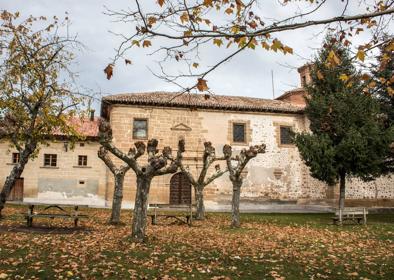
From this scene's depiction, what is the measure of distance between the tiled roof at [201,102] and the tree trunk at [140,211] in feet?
46.2

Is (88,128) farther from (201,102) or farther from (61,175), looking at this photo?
(201,102)

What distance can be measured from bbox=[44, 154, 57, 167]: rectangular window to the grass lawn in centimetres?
1440

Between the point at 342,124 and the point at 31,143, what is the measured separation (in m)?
13.9

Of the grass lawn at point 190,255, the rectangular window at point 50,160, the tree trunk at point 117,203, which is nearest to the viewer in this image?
the grass lawn at point 190,255

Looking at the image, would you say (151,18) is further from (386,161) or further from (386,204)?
(386,204)

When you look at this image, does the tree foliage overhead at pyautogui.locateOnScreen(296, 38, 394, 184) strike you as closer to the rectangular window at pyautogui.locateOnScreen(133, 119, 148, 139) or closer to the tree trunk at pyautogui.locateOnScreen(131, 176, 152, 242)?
the rectangular window at pyautogui.locateOnScreen(133, 119, 148, 139)

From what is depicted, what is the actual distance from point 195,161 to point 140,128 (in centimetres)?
425

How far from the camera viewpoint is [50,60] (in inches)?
574

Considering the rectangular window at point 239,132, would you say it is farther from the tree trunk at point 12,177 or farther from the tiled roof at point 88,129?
the tree trunk at point 12,177

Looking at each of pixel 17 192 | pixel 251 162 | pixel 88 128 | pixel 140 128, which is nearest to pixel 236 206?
pixel 251 162

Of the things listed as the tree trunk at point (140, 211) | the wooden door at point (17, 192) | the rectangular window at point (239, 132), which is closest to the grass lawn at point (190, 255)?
the tree trunk at point (140, 211)

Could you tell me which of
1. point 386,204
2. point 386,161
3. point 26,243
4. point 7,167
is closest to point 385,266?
point 26,243

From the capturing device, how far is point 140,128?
2620cm

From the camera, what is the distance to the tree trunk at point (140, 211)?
9961mm
